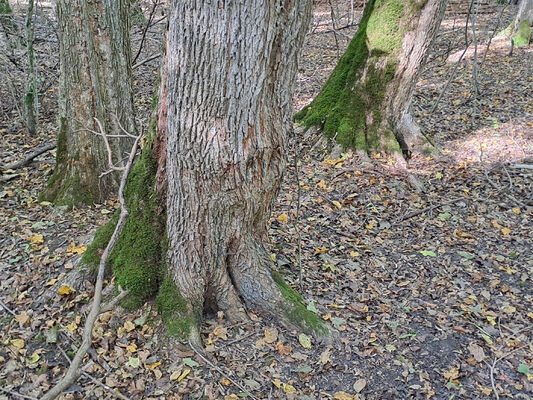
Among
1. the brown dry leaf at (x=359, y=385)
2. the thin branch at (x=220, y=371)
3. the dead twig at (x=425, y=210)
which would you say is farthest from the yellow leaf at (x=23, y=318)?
the dead twig at (x=425, y=210)

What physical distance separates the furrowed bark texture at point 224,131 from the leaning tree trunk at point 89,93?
1919mm

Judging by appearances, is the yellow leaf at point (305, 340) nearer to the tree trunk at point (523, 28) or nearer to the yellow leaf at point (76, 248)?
the yellow leaf at point (76, 248)

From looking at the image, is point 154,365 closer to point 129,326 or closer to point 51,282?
point 129,326

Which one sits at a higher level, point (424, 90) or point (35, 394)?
point (424, 90)

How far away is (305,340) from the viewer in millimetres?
3318

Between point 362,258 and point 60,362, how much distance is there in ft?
9.32

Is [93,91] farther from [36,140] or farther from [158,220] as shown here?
[36,140]

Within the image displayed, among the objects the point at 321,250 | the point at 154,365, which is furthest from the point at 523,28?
the point at 154,365

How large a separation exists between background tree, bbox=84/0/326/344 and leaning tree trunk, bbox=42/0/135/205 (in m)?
1.48

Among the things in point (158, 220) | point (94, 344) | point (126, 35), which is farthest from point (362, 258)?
point (126, 35)

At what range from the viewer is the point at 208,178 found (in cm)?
277

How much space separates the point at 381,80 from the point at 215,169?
4151 millimetres

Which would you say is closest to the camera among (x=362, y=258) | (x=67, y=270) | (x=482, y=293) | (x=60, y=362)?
(x=60, y=362)

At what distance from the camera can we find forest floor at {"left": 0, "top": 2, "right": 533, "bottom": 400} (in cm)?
300
